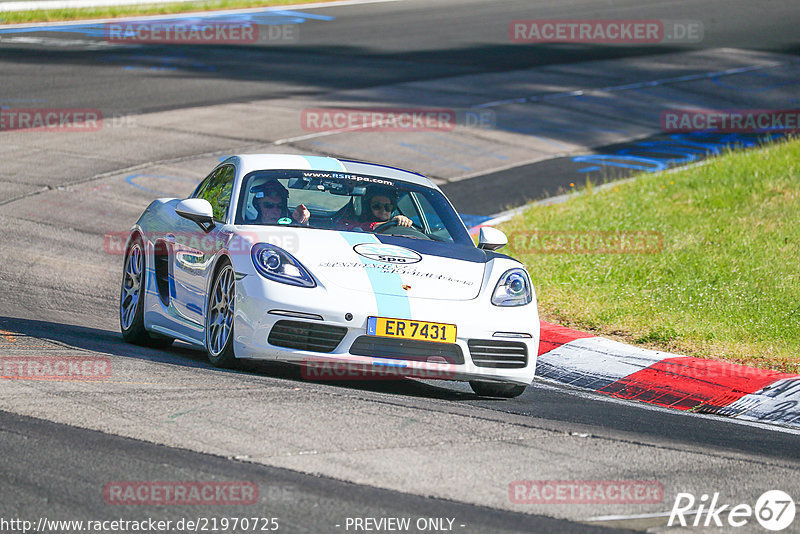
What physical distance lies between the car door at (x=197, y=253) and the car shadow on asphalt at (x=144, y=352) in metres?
0.37

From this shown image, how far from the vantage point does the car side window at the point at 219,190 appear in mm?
8180

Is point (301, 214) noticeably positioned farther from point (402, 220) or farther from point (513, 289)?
point (513, 289)

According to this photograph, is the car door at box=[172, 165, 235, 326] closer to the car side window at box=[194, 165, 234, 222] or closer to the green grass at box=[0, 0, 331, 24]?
the car side window at box=[194, 165, 234, 222]

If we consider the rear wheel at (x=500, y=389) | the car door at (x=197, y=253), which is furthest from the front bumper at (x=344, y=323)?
the car door at (x=197, y=253)

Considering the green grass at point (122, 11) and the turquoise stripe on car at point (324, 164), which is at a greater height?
the turquoise stripe on car at point (324, 164)

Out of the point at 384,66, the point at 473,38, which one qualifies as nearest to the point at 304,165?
the point at 384,66

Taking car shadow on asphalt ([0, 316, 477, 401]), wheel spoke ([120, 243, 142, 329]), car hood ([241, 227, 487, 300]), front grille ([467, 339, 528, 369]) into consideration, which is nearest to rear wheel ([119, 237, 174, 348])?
wheel spoke ([120, 243, 142, 329])

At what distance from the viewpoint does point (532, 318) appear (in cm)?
743

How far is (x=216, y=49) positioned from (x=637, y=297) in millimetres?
19552

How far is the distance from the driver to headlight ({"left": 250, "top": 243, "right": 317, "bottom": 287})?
970 millimetres

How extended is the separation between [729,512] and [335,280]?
2.87m

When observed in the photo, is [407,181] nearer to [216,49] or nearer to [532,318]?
[532,318]

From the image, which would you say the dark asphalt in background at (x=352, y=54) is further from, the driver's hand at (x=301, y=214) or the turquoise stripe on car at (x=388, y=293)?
the turquoise stripe on car at (x=388, y=293)

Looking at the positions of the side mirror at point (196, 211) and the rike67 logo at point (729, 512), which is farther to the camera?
the side mirror at point (196, 211)
